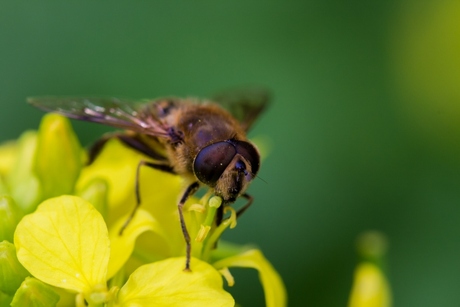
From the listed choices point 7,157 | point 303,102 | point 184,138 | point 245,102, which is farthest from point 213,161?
point 303,102

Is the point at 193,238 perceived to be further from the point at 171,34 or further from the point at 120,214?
the point at 171,34

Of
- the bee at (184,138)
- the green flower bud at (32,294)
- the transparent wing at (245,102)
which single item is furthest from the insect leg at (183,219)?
the transparent wing at (245,102)

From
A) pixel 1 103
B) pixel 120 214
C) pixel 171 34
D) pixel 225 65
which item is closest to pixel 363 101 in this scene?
pixel 225 65

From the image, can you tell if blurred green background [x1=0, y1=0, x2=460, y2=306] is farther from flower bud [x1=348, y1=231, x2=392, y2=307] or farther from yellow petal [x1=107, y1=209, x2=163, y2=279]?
yellow petal [x1=107, y1=209, x2=163, y2=279]

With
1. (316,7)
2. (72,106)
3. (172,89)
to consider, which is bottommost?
(172,89)

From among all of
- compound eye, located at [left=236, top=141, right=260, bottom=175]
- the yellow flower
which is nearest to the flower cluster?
the yellow flower

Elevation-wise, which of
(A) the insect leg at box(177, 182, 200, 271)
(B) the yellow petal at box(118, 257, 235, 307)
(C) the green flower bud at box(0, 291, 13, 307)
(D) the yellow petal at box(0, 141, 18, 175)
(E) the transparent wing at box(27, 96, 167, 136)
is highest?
(E) the transparent wing at box(27, 96, 167, 136)

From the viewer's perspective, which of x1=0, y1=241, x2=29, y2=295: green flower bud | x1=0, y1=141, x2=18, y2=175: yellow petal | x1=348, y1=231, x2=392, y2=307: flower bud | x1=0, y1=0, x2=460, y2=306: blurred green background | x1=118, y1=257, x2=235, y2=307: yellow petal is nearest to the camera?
x1=118, y1=257, x2=235, y2=307: yellow petal
